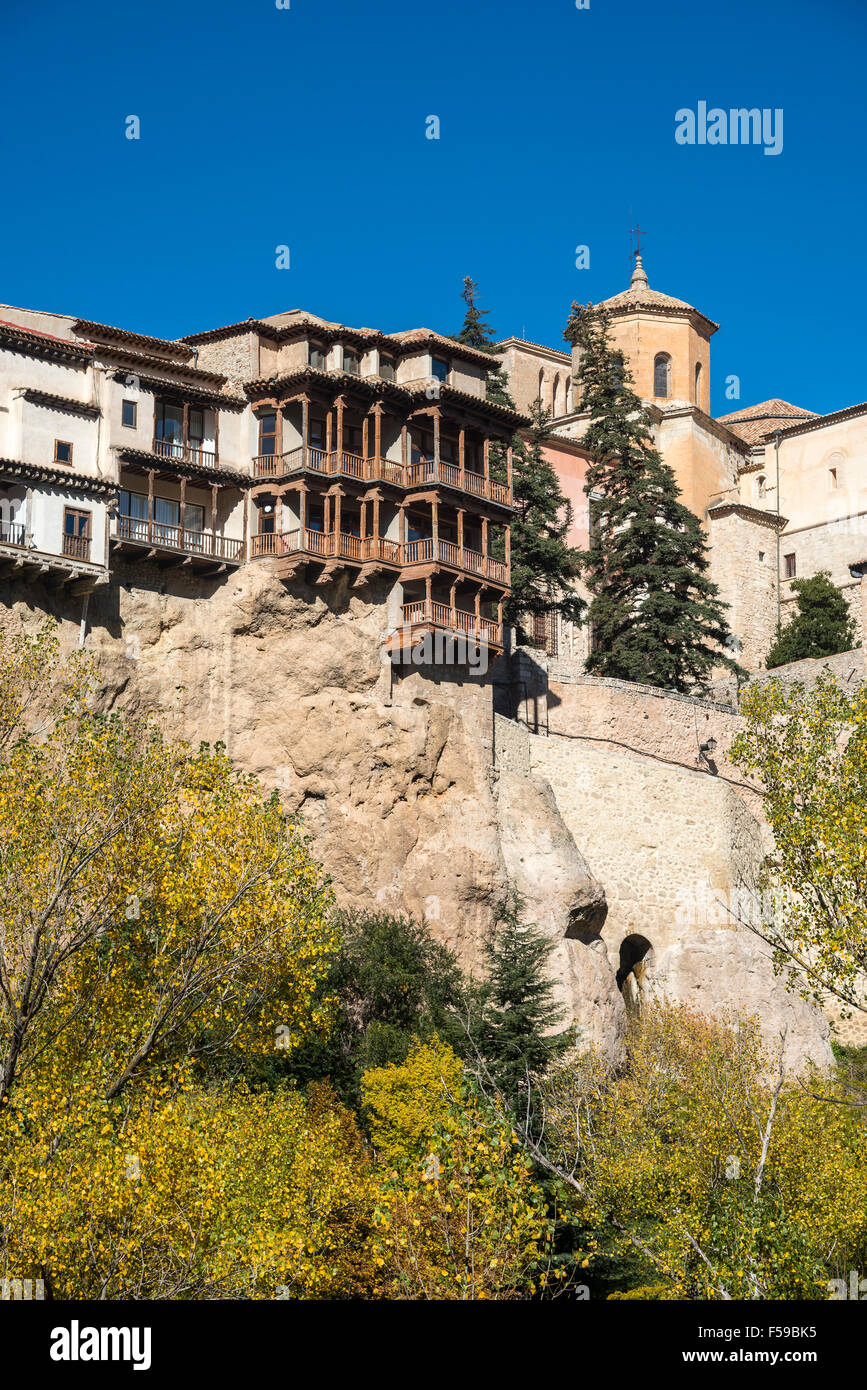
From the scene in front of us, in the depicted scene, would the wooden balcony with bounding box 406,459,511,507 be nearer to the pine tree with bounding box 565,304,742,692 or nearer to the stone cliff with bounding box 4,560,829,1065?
the stone cliff with bounding box 4,560,829,1065

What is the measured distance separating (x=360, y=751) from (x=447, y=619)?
4127mm

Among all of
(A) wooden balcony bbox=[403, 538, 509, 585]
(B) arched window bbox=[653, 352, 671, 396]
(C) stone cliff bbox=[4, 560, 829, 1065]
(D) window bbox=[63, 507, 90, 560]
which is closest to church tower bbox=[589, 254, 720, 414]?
(B) arched window bbox=[653, 352, 671, 396]

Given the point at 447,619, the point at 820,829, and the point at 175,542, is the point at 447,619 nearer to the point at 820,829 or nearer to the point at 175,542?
the point at 175,542

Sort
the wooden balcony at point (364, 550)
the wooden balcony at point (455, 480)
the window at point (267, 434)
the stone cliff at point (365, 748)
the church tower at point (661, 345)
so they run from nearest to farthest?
the stone cliff at point (365, 748), the wooden balcony at point (364, 550), the window at point (267, 434), the wooden balcony at point (455, 480), the church tower at point (661, 345)

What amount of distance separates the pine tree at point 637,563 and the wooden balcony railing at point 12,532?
77.5 ft

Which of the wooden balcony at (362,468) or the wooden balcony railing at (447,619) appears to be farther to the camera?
the wooden balcony railing at (447,619)

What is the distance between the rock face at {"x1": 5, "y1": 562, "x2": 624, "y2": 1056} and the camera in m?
40.1

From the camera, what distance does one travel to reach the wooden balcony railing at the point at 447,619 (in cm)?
4144

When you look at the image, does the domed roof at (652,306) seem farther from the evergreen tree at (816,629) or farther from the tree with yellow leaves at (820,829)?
the tree with yellow leaves at (820,829)

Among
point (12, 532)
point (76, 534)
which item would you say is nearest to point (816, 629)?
point (76, 534)

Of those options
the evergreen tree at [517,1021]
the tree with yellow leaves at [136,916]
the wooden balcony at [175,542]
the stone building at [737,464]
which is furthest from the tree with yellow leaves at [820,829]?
the stone building at [737,464]
